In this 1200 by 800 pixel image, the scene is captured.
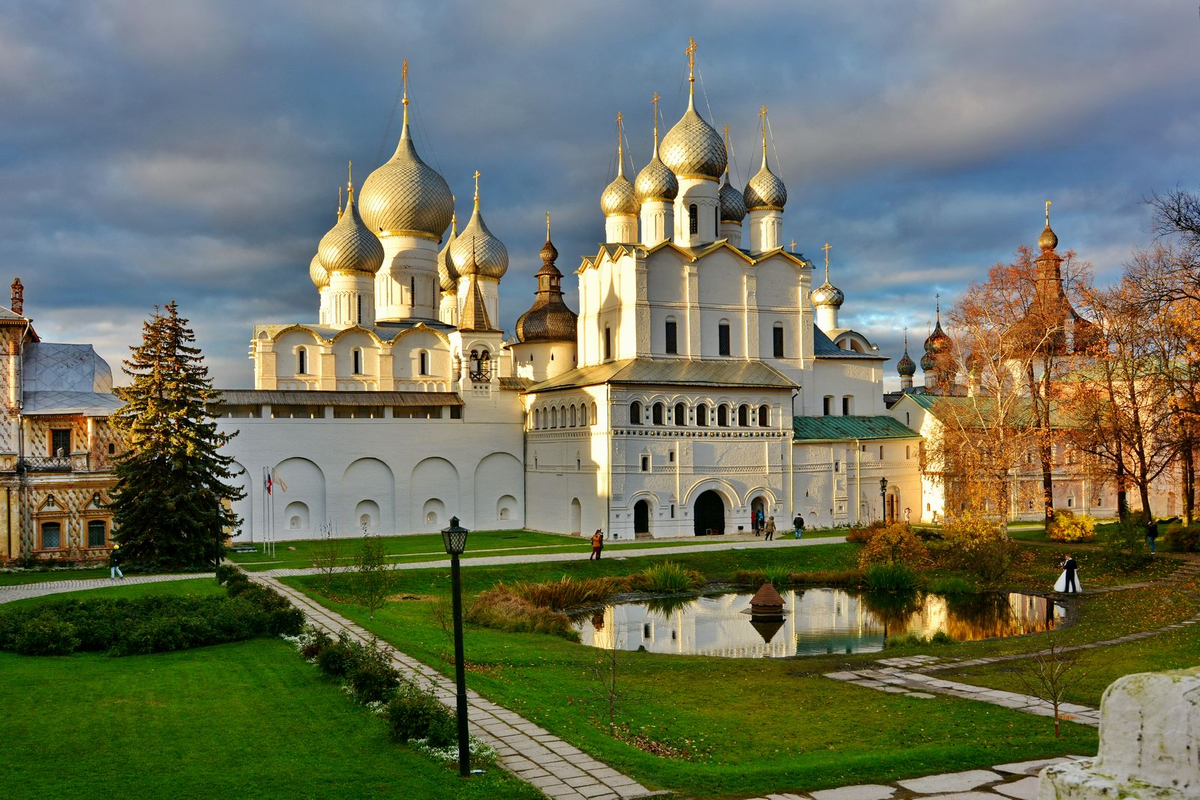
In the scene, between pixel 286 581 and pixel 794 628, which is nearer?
pixel 794 628

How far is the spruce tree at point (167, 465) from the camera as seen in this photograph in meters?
24.9

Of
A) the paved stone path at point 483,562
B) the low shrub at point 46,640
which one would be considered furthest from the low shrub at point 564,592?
the low shrub at point 46,640

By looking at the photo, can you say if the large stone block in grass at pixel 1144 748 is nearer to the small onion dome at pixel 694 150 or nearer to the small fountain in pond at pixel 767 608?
the small fountain in pond at pixel 767 608

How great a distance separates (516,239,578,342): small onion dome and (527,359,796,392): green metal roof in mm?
4610

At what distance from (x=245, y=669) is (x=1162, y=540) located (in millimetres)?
27076

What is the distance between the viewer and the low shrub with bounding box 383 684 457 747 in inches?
361

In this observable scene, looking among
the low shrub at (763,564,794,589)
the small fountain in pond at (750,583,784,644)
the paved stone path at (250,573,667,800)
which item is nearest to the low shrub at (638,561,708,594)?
the low shrub at (763,564,794,589)

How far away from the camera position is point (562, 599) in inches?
859

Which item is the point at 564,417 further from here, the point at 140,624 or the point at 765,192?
the point at 140,624

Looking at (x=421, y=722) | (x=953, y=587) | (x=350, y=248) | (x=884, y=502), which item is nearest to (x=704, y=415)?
(x=884, y=502)

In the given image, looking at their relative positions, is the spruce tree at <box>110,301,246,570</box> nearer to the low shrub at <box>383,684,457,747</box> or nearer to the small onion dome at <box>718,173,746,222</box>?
the low shrub at <box>383,684,457,747</box>

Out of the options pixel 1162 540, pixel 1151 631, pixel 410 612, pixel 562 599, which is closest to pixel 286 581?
pixel 410 612

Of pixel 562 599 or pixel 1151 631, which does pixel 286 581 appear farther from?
A: pixel 1151 631

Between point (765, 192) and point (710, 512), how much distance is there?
14606mm
